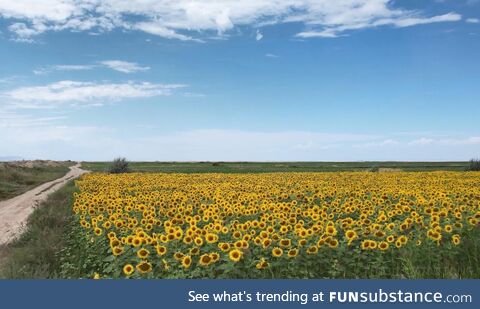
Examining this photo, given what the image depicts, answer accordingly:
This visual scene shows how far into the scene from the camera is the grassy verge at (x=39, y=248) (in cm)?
1026

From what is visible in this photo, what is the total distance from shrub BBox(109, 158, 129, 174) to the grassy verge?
26445mm

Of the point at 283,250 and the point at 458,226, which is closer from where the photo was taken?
the point at 283,250

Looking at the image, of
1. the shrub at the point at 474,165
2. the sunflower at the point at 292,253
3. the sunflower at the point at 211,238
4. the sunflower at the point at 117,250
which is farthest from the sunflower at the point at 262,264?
the shrub at the point at 474,165

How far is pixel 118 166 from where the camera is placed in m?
47.8

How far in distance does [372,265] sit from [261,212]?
15.4 ft

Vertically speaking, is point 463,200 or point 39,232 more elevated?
point 463,200

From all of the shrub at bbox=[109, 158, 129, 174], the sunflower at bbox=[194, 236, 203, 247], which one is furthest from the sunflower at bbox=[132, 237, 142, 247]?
the shrub at bbox=[109, 158, 129, 174]

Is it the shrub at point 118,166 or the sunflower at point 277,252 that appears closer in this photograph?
the sunflower at point 277,252

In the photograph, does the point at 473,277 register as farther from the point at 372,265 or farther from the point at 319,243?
the point at 319,243

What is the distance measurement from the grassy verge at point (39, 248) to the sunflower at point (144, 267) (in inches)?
94.1

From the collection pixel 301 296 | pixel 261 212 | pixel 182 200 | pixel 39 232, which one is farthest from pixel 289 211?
pixel 39 232

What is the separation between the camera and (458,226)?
10789mm

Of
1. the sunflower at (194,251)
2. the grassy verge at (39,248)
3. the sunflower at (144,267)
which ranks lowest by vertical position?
the grassy verge at (39,248)

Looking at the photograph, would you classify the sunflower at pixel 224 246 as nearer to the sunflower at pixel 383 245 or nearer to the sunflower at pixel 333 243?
the sunflower at pixel 333 243
